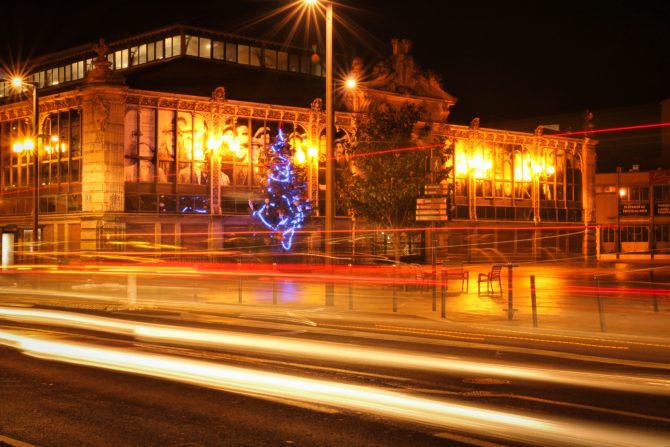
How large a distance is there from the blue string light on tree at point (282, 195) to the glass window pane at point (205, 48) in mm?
10164

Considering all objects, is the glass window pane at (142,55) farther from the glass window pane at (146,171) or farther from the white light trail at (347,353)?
the white light trail at (347,353)

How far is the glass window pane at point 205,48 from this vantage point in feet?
147

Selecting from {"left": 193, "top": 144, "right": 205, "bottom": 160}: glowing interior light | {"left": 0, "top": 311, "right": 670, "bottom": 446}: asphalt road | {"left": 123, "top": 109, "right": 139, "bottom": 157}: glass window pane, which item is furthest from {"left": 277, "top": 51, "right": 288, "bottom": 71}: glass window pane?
{"left": 0, "top": 311, "right": 670, "bottom": 446}: asphalt road

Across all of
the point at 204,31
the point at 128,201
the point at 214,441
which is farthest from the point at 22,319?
the point at 204,31

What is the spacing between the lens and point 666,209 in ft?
101

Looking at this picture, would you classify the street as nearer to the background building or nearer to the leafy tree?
the leafy tree

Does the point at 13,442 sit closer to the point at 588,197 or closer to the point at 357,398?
the point at 357,398

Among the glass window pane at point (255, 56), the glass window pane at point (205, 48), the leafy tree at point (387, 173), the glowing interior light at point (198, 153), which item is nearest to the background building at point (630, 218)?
the glass window pane at point (255, 56)

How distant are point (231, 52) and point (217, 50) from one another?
1120 millimetres

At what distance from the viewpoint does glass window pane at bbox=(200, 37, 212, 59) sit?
147ft

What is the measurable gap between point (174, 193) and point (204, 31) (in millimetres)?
11606

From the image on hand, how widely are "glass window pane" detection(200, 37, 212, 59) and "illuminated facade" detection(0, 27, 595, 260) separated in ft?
0.53

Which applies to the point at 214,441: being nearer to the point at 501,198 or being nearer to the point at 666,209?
the point at 666,209

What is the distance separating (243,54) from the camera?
47.0m
